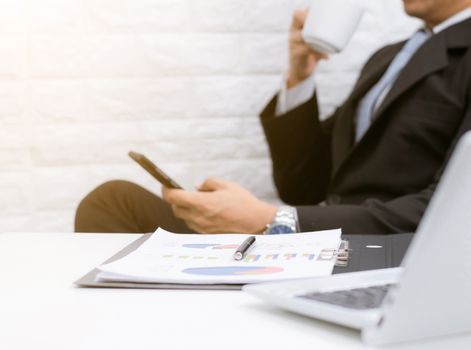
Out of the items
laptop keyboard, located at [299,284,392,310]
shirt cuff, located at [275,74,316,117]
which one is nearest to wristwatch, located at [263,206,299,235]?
shirt cuff, located at [275,74,316,117]

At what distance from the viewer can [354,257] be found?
0.80 metres

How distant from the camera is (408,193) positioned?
1.39 m

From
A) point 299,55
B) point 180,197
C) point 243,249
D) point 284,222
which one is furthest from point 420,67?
point 243,249

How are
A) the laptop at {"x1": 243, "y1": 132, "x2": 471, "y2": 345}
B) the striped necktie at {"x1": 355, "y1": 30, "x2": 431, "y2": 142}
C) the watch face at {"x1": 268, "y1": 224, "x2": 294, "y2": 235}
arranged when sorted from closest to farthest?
the laptop at {"x1": 243, "y1": 132, "x2": 471, "y2": 345} < the watch face at {"x1": 268, "y1": 224, "x2": 294, "y2": 235} < the striped necktie at {"x1": 355, "y1": 30, "x2": 431, "y2": 142}

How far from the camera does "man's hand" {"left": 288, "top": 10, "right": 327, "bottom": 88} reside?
160cm

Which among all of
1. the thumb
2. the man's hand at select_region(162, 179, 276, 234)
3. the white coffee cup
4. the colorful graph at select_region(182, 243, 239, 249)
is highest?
the white coffee cup

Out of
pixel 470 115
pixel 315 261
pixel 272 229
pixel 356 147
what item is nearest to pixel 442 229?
pixel 315 261

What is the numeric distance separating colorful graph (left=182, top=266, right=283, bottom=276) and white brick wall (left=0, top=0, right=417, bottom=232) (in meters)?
1.00

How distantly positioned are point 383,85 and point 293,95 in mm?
206

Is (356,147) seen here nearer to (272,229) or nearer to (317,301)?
(272,229)

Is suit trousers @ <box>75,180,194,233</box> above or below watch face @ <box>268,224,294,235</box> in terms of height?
above

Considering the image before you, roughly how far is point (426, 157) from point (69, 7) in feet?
2.81

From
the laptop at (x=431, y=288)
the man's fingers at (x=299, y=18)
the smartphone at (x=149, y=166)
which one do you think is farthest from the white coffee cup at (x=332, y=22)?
the laptop at (x=431, y=288)

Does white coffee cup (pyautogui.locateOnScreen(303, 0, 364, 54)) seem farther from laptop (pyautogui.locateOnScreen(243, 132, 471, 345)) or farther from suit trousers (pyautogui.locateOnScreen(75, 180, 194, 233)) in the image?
laptop (pyautogui.locateOnScreen(243, 132, 471, 345))
